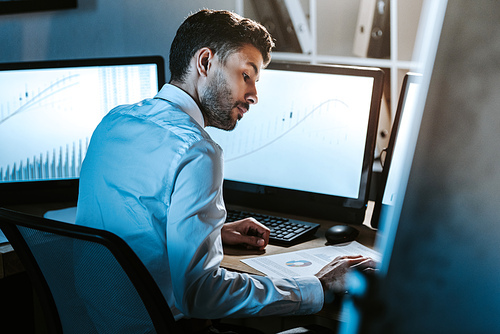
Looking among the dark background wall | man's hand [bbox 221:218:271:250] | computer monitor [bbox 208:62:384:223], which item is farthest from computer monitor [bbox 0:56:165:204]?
the dark background wall

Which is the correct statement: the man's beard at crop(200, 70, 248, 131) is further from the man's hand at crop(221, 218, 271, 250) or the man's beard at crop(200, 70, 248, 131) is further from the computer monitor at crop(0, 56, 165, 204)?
the computer monitor at crop(0, 56, 165, 204)

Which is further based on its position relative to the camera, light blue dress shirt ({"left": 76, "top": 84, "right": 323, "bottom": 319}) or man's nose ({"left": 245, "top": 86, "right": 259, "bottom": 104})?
man's nose ({"left": 245, "top": 86, "right": 259, "bottom": 104})

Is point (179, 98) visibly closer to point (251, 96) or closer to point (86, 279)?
point (251, 96)

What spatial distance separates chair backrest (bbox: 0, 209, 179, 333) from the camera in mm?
676

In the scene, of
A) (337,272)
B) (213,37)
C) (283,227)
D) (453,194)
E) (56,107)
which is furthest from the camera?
(56,107)

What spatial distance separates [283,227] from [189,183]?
525 millimetres

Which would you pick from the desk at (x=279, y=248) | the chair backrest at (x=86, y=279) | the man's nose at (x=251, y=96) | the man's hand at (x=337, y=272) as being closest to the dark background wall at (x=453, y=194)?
the chair backrest at (x=86, y=279)

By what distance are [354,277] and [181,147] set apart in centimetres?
78

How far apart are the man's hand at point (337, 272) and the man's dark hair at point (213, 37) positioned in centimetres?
52

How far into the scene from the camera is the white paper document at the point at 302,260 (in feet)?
3.56

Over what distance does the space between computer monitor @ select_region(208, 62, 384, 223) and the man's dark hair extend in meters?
0.28

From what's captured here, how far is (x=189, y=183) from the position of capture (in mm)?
879

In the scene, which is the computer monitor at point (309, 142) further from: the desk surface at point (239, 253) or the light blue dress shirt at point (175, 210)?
the light blue dress shirt at point (175, 210)

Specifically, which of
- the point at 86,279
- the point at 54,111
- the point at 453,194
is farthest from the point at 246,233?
the point at 453,194
